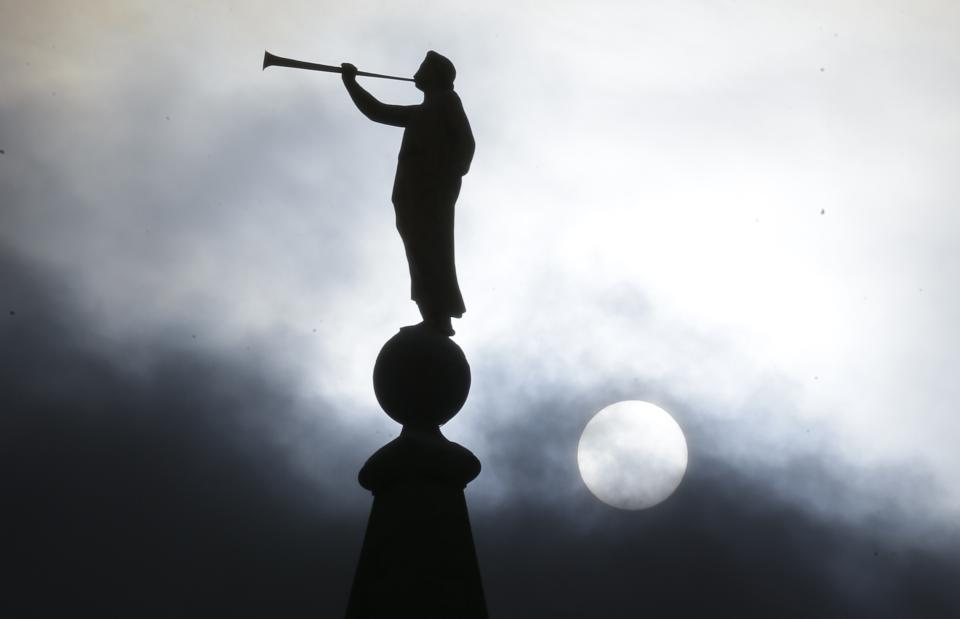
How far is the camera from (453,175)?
819cm

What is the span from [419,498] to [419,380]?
0.93 m

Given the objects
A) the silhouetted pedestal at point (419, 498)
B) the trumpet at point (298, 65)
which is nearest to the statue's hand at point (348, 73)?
the trumpet at point (298, 65)

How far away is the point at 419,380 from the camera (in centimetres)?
728

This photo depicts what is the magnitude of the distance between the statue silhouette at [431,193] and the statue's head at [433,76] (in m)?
0.20

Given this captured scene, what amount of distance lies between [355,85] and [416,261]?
1619 mm

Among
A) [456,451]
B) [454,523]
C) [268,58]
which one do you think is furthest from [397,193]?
[454,523]

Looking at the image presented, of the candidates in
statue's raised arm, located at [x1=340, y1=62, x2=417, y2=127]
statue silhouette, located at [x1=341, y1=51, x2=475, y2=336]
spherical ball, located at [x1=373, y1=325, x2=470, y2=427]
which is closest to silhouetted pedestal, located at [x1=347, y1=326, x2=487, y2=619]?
spherical ball, located at [x1=373, y1=325, x2=470, y2=427]

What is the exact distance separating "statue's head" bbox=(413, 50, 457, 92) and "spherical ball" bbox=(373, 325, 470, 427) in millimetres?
2311

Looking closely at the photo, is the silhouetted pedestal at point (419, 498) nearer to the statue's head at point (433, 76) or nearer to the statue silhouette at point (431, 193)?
the statue silhouette at point (431, 193)

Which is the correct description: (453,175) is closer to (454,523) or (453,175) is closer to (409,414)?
(409,414)

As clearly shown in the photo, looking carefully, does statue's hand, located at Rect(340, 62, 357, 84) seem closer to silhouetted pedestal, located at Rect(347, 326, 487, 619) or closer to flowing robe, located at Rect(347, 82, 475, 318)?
flowing robe, located at Rect(347, 82, 475, 318)

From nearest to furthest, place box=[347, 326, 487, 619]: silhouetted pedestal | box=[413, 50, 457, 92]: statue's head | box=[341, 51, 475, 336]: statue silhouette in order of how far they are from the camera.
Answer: box=[347, 326, 487, 619]: silhouetted pedestal < box=[341, 51, 475, 336]: statue silhouette < box=[413, 50, 457, 92]: statue's head

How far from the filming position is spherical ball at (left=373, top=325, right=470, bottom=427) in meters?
7.28

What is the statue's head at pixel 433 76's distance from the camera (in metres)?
8.46
